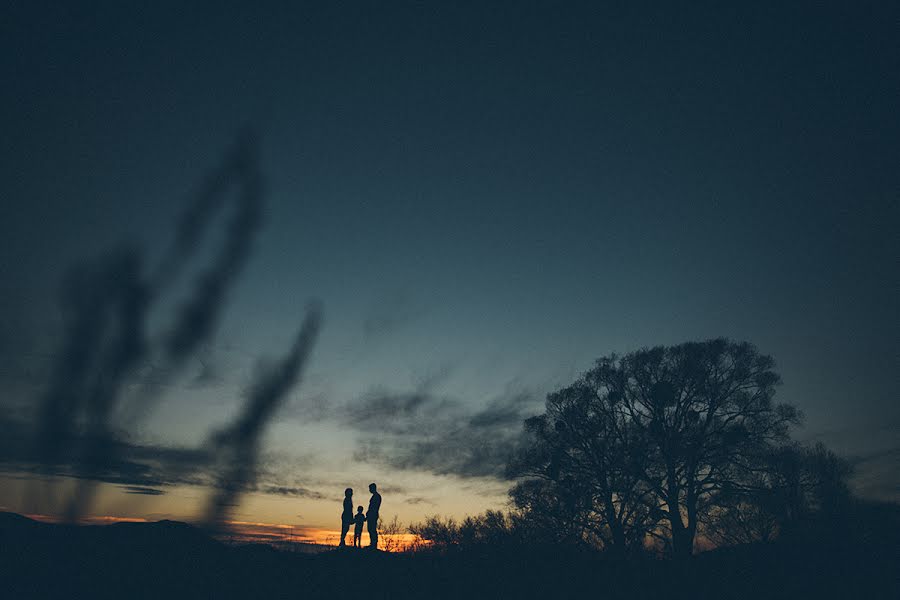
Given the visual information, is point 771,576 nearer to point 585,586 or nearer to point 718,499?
point 585,586

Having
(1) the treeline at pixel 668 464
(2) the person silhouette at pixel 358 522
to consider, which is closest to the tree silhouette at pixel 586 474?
(1) the treeline at pixel 668 464

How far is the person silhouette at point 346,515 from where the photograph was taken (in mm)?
15614

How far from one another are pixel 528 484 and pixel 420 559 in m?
10.7

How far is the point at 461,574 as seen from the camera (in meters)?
11.7

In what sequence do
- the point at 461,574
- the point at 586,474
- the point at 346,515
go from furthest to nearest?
the point at 586,474, the point at 346,515, the point at 461,574

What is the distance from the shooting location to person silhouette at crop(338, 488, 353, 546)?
1561 cm

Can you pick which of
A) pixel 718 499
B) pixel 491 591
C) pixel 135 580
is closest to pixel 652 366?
pixel 718 499

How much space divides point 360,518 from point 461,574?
5.94 m

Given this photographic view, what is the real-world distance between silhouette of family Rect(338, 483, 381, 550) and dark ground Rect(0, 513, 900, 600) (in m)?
1.01

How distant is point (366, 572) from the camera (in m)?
12.0

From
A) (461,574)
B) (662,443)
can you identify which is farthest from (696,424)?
(461,574)

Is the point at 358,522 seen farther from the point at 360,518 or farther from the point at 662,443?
the point at 662,443

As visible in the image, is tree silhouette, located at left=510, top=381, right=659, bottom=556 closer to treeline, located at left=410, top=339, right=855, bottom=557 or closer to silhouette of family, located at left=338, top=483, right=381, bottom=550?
treeline, located at left=410, top=339, right=855, bottom=557

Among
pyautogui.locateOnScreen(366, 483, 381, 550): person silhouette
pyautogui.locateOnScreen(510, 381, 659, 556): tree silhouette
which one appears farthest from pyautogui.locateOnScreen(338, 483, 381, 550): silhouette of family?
pyautogui.locateOnScreen(510, 381, 659, 556): tree silhouette
